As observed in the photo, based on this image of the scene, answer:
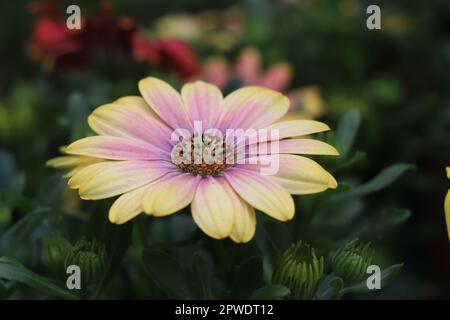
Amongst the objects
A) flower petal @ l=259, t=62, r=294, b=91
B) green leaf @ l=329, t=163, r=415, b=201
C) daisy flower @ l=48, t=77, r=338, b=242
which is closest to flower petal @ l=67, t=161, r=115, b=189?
daisy flower @ l=48, t=77, r=338, b=242

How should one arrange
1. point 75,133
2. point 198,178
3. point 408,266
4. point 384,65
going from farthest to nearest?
point 384,65 → point 408,266 → point 75,133 → point 198,178

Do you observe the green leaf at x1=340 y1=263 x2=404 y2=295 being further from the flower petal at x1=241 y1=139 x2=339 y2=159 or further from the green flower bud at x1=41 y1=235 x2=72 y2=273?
the green flower bud at x1=41 y1=235 x2=72 y2=273

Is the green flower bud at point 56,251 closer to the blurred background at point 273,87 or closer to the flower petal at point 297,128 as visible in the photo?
the blurred background at point 273,87

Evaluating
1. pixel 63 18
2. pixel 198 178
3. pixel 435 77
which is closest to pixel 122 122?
pixel 198 178

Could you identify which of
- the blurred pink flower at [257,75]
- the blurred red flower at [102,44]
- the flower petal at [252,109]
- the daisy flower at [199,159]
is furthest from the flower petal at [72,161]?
the blurred pink flower at [257,75]
